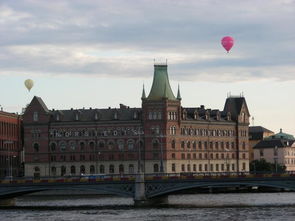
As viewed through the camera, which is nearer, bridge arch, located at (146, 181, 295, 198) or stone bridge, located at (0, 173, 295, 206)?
bridge arch, located at (146, 181, 295, 198)

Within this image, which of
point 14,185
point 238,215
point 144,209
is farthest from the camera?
point 14,185

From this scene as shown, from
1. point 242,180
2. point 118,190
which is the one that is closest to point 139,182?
point 118,190

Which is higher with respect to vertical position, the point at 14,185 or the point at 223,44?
the point at 223,44

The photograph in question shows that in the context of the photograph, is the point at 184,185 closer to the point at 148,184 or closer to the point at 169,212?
the point at 148,184

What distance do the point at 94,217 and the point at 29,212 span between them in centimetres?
1559

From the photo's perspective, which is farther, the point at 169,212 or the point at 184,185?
the point at 184,185

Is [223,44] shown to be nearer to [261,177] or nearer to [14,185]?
[261,177]

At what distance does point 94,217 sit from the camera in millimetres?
126000

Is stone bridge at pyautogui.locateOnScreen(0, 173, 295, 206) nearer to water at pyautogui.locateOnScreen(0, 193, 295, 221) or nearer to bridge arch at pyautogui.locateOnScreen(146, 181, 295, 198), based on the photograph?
bridge arch at pyautogui.locateOnScreen(146, 181, 295, 198)

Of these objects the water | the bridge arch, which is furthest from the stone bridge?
the water

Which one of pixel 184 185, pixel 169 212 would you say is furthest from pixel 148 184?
pixel 169 212

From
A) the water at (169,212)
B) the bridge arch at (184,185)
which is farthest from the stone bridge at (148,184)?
the water at (169,212)

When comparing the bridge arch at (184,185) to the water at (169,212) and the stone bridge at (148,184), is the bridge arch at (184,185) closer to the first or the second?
the stone bridge at (148,184)

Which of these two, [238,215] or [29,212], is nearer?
[238,215]
